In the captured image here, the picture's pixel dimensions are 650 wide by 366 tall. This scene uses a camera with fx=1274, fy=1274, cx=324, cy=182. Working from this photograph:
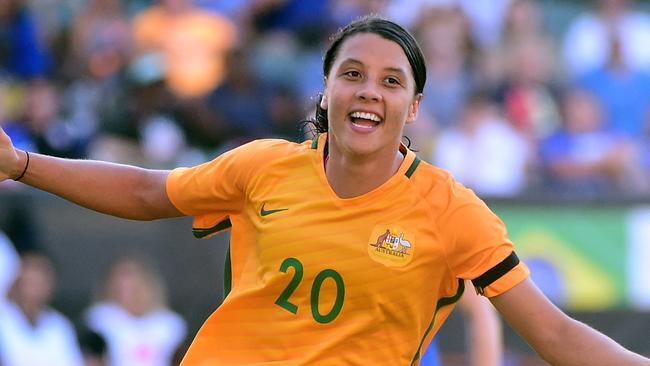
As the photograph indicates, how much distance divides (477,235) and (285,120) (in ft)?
21.4

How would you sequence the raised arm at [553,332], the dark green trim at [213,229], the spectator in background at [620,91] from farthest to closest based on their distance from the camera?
the spectator in background at [620,91], the dark green trim at [213,229], the raised arm at [553,332]

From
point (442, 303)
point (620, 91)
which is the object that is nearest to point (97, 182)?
point (442, 303)

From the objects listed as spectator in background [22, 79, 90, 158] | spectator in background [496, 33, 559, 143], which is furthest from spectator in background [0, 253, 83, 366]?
spectator in background [496, 33, 559, 143]

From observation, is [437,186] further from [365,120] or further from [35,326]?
[35,326]

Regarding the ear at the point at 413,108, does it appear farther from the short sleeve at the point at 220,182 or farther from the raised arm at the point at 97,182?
the raised arm at the point at 97,182

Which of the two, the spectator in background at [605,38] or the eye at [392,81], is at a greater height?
the spectator in background at [605,38]

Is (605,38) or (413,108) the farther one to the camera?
(605,38)

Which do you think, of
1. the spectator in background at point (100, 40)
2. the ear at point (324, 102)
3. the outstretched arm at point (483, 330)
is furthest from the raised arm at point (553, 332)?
the spectator in background at point (100, 40)

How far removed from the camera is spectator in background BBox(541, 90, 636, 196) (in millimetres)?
10281

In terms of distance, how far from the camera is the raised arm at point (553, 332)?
4.10 metres

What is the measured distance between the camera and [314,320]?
164 inches

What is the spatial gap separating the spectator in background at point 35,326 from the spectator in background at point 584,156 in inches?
158

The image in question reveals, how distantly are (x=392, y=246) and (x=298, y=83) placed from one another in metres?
6.91

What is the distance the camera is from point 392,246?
13.7ft
